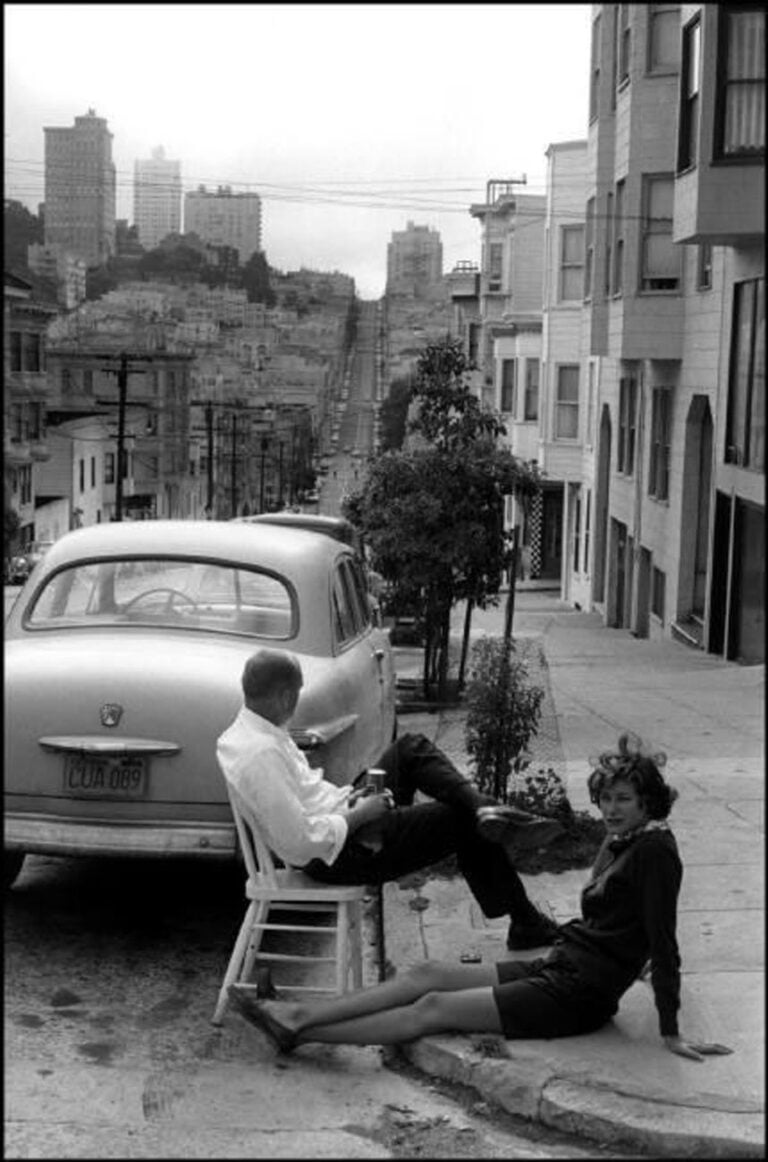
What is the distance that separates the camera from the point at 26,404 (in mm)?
14742

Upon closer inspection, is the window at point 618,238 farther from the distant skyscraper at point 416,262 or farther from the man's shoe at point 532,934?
the man's shoe at point 532,934

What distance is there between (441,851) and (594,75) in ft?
84.2

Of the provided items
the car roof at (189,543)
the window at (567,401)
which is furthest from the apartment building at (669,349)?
the window at (567,401)

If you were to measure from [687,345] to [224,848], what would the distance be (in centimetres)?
1858

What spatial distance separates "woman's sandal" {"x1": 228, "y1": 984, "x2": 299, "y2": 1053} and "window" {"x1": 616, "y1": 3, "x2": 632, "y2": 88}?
23.4m

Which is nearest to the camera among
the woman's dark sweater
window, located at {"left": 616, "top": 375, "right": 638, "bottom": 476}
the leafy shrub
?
the woman's dark sweater

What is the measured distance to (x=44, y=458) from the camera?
810 inches

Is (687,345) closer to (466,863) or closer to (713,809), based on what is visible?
(713,809)

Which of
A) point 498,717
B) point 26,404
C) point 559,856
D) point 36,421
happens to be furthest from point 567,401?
point 559,856

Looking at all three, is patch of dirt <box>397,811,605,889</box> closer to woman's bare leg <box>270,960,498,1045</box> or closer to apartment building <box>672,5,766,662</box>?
woman's bare leg <box>270,960,498,1045</box>

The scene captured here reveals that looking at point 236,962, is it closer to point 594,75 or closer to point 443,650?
point 443,650

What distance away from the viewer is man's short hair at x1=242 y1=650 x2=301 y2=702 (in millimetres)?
5750

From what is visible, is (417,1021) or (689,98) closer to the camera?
(417,1021)

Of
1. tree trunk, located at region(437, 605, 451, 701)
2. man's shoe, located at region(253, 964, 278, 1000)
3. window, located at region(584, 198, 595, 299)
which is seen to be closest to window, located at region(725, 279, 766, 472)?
tree trunk, located at region(437, 605, 451, 701)
